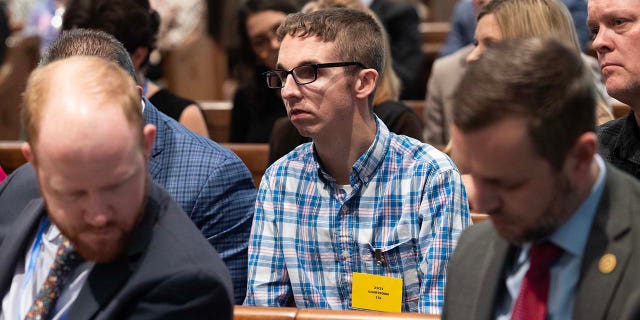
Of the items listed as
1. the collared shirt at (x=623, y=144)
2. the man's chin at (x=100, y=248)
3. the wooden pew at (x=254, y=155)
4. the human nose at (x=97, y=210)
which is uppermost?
the human nose at (x=97, y=210)

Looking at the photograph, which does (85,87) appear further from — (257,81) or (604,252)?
(257,81)

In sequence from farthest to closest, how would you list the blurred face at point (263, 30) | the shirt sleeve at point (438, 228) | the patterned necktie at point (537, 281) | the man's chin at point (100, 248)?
1. the blurred face at point (263, 30)
2. the shirt sleeve at point (438, 228)
3. the man's chin at point (100, 248)
4. the patterned necktie at point (537, 281)

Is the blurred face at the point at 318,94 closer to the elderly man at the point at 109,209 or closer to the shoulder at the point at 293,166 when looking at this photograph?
the shoulder at the point at 293,166

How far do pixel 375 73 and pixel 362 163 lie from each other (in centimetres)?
30

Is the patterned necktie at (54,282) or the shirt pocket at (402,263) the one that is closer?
the patterned necktie at (54,282)

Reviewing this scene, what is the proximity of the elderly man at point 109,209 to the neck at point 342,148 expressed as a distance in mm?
823

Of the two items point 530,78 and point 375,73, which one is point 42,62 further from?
point 530,78

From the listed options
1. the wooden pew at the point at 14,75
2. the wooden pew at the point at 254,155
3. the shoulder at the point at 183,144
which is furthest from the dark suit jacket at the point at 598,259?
the wooden pew at the point at 14,75

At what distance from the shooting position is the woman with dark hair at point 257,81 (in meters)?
4.35

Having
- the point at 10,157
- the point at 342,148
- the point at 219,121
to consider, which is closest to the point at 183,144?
the point at 342,148

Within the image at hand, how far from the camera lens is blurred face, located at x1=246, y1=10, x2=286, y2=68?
4.32 m

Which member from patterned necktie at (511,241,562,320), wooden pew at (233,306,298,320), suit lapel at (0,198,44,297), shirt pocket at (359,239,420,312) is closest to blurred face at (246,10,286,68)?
shirt pocket at (359,239,420,312)

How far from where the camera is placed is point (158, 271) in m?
1.62

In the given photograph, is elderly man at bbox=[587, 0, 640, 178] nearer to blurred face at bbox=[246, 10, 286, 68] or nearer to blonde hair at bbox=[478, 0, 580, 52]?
blonde hair at bbox=[478, 0, 580, 52]
